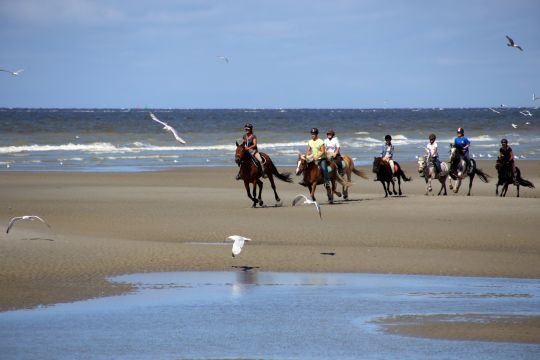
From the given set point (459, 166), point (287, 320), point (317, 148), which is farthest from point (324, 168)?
point (287, 320)

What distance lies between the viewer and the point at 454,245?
16797 mm

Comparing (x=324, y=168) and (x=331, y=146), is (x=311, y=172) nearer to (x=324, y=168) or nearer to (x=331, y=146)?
(x=324, y=168)

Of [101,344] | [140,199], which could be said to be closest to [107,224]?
A: [140,199]

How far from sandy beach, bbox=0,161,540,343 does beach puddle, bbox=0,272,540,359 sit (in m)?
0.69

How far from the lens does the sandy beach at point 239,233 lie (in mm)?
14133

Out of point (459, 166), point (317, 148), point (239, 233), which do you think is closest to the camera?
point (239, 233)

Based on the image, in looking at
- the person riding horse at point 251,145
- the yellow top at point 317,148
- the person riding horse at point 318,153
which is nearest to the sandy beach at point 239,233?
the person riding horse at point 318,153

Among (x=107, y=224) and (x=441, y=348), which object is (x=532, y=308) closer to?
(x=441, y=348)

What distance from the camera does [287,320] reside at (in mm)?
10750

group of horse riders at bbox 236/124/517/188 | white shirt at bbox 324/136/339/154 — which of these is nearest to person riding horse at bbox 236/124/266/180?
group of horse riders at bbox 236/124/517/188

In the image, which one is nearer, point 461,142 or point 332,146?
point 332,146

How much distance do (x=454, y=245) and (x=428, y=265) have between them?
7.38ft

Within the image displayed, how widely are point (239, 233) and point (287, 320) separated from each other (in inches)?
294

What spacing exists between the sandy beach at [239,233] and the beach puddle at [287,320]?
0.69 metres
